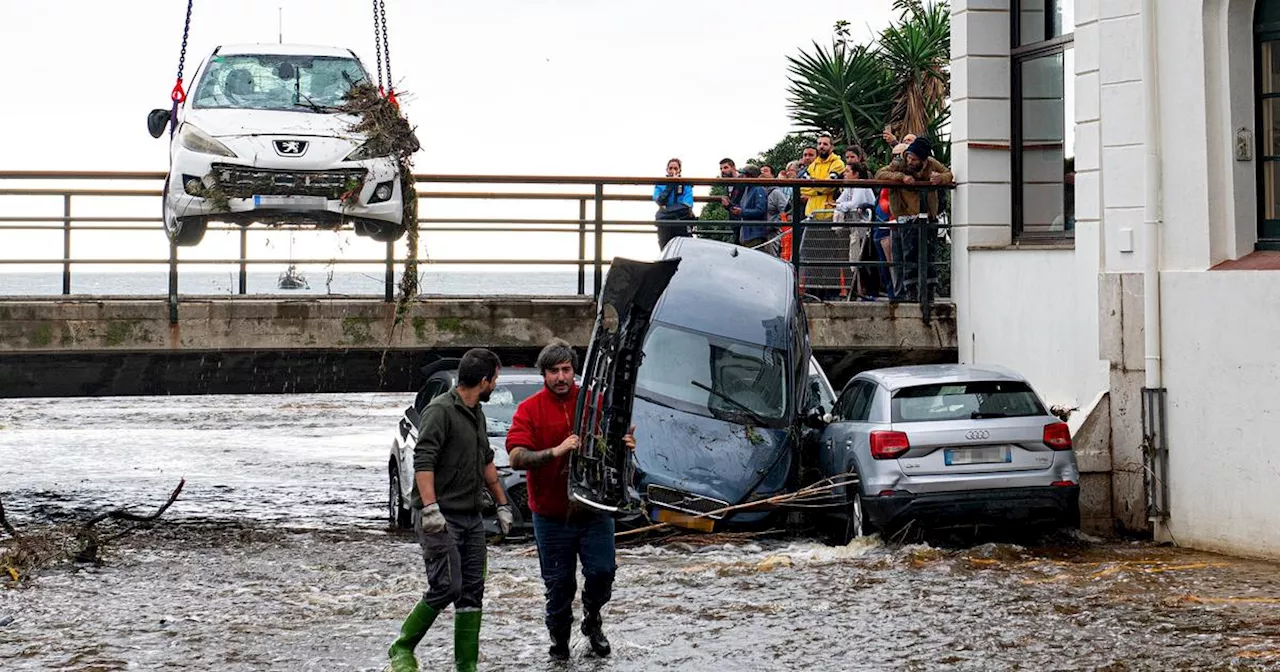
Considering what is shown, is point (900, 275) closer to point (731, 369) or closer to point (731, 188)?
point (731, 188)

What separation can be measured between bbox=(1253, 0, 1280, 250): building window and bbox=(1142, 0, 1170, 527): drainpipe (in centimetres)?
81

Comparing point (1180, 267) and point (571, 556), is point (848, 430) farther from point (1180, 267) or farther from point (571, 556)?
point (571, 556)

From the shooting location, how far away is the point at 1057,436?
13.4m

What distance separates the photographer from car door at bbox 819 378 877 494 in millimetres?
13609

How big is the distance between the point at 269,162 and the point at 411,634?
23.4 feet

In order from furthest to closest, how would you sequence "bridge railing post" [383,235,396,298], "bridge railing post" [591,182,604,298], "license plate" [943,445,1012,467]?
"bridge railing post" [591,182,604,298] → "bridge railing post" [383,235,396,298] → "license plate" [943,445,1012,467]

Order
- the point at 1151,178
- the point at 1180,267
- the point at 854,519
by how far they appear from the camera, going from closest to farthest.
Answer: the point at 854,519 < the point at 1180,267 < the point at 1151,178

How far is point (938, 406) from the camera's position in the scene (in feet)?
44.2

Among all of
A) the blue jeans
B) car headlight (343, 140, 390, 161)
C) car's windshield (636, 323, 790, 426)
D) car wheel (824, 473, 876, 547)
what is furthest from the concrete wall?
car headlight (343, 140, 390, 161)

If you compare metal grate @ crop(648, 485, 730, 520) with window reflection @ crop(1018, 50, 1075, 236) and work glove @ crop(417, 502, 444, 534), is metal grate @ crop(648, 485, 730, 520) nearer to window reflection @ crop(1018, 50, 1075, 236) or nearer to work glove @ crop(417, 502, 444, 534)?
work glove @ crop(417, 502, 444, 534)

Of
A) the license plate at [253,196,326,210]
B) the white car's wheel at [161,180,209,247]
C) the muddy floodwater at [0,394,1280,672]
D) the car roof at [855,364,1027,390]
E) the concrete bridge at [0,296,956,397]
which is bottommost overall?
the muddy floodwater at [0,394,1280,672]

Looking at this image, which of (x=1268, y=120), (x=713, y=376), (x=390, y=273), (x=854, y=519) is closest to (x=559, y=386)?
(x=854, y=519)

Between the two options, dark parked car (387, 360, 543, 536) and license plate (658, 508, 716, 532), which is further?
→ dark parked car (387, 360, 543, 536)

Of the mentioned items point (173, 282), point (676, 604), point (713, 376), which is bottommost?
point (676, 604)
